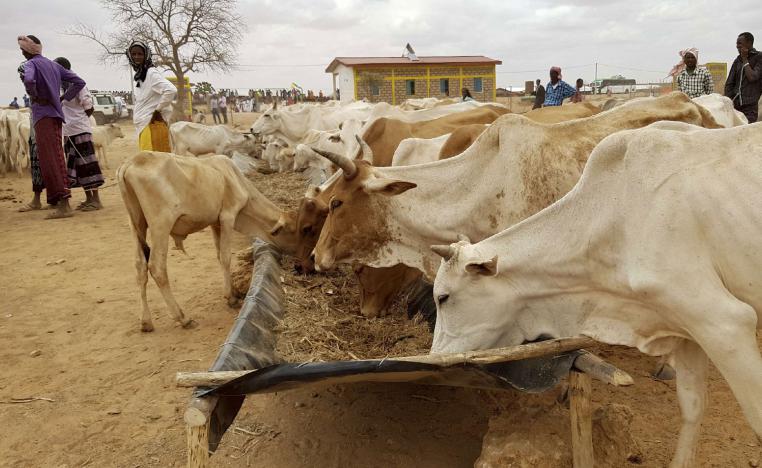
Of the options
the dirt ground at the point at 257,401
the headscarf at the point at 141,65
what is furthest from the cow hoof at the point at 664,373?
the headscarf at the point at 141,65

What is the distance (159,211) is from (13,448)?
1.87m

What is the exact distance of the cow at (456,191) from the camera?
3.67m

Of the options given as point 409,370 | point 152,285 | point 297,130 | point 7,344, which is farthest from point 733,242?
point 297,130

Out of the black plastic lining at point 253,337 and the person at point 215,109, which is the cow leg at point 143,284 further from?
the person at point 215,109

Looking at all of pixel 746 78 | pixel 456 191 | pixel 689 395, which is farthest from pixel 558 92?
pixel 689 395

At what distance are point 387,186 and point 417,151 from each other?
1.28m

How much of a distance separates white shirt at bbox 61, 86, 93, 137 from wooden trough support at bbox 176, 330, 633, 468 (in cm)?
738

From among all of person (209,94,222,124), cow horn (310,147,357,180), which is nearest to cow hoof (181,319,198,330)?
cow horn (310,147,357,180)

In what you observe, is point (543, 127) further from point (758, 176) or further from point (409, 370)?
point (409, 370)

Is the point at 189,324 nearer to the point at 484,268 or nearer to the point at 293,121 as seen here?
the point at 484,268

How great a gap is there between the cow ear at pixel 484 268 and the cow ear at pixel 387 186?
1.15 metres

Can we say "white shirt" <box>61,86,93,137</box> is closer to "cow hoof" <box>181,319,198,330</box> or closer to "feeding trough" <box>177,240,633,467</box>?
"cow hoof" <box>181,319,198,330</box>

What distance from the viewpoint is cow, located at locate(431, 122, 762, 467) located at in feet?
7.23

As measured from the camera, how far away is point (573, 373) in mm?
2453
